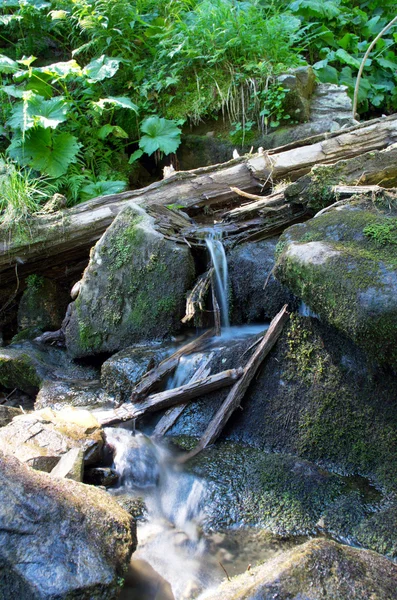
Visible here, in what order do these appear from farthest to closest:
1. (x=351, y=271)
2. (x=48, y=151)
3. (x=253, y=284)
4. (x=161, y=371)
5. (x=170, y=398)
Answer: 1. (x=48, y=151)
2. (x=253, y=284)
3. (x=161, y=371)
4. (x=170, y=398)
5. (x=351, y=271)

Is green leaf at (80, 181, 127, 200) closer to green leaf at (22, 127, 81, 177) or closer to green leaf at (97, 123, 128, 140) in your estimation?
green leaf at (22, 127, 81, 177)

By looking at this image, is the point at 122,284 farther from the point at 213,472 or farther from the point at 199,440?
the point at 213,472

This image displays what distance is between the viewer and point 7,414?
13.7 feet

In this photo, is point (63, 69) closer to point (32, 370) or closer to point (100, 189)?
point (100, 189)

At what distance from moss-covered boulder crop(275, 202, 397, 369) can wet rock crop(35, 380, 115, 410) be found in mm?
1980

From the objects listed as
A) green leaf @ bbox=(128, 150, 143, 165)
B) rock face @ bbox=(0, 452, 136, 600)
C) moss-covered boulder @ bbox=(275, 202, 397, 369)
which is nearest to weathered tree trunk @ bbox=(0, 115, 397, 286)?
moss-covered boulder @ bbox=(275, 202, 397, 369)

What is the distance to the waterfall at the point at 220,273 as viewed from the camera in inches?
185

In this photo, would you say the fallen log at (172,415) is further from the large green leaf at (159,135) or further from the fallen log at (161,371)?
the large green leaf at (159,135)

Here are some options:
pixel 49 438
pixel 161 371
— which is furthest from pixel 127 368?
pixel 49 438

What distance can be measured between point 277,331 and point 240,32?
5.46 meters

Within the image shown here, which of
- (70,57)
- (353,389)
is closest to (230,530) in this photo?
(353,389)

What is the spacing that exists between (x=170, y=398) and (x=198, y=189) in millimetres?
2630

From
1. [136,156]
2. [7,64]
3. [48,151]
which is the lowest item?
[136,156]

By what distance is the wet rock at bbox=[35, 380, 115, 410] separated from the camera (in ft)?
14.4
